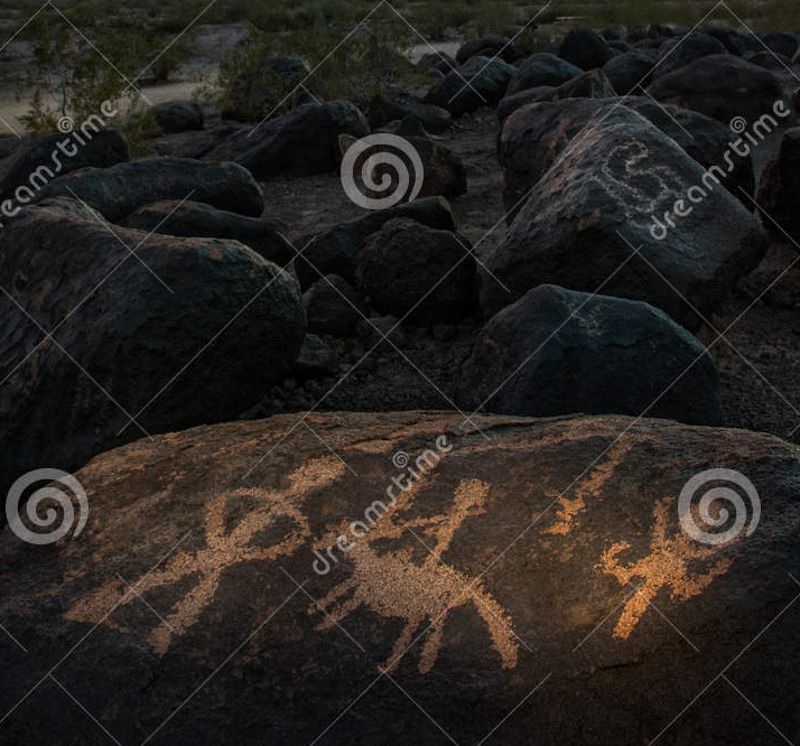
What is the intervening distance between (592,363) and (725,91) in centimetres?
575

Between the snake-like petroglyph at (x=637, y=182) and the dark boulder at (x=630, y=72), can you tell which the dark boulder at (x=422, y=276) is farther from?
the dark boulder at (x=630, y=72)

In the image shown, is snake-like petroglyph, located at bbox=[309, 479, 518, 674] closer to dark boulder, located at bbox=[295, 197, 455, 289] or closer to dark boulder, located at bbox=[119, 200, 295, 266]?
dark boulder, located at bbox=[295, 197, 455, 289]

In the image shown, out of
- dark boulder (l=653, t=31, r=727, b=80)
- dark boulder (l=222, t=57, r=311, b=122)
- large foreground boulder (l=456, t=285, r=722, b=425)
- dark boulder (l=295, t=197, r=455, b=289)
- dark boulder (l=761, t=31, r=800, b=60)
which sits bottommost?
dark boulder (l=761, t=31, r=800, b=60)

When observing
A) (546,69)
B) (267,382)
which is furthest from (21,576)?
(546,69)

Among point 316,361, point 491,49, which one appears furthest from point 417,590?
Result: point 491,49

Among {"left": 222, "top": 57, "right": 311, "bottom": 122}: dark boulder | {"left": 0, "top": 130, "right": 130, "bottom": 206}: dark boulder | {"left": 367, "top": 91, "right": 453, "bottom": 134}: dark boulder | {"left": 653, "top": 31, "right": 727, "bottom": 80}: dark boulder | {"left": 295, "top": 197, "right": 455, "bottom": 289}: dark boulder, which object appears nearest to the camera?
{"left": 295, "top": 197, "right": 455, "bottom": 289}: dark boulder

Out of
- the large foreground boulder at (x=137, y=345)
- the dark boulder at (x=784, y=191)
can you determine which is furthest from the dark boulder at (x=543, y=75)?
the large foreground boulder at (x=137, y=345)

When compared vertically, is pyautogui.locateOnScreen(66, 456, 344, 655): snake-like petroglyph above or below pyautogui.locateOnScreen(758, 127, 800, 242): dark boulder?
above

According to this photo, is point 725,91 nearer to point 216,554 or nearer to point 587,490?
point 587,490

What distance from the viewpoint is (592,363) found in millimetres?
3367

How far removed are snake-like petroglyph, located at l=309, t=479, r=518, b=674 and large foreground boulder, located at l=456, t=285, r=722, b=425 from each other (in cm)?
120

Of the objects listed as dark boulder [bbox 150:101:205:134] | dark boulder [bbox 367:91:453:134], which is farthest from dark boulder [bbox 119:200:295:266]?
dark boulder [bbox 150:101:205:134]

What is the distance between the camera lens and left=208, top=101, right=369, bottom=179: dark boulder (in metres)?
8.61

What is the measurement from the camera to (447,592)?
203cm
